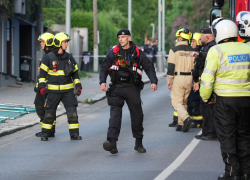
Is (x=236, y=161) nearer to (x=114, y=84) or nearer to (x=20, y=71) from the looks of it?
(x=114, y=84)

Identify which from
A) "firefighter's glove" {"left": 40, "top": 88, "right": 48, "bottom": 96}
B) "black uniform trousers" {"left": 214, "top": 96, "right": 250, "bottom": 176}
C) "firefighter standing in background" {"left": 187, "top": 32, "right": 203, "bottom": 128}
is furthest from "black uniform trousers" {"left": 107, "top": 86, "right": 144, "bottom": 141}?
"firefighter standing in background" {"left": 187, "top": 32, "right": 203, "bottom": 128}

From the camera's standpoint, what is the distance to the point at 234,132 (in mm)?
6660

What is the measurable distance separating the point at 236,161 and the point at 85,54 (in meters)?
29.1

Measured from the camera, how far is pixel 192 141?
998 cm

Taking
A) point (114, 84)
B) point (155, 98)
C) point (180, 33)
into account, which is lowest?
point (155, 98)

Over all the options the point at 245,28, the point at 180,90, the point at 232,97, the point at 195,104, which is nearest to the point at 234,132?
the point at 232,97

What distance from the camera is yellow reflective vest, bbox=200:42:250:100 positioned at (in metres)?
6.66

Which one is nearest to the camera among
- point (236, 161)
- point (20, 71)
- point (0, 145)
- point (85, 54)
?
point (236, 161)

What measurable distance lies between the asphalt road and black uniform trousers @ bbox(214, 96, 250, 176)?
0.52m

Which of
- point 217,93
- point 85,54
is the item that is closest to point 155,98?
point 217,93

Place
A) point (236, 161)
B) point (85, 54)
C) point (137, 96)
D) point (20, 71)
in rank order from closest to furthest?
point (236, 161)
point (137, 96)
point (20, 71)
point (85, 54)

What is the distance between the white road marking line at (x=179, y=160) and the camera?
7188 mm

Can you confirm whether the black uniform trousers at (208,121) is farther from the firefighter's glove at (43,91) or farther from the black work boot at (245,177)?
the black work boot at (245,177)

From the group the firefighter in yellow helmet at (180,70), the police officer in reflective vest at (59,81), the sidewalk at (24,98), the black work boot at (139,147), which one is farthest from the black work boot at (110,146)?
the sidewalk at (24,98)
